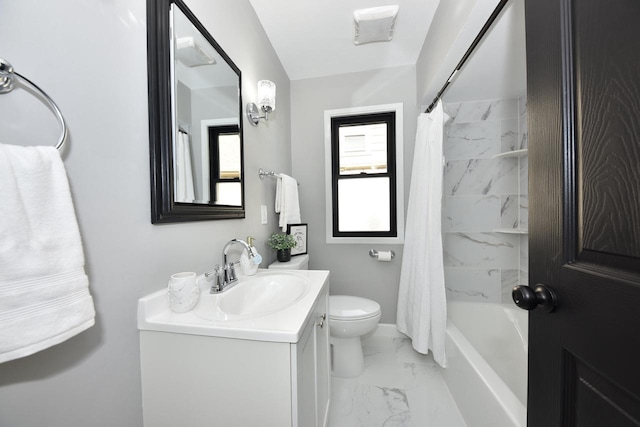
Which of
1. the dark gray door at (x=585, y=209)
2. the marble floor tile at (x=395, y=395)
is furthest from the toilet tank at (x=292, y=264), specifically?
the dark gray door at (x=585, y=209)

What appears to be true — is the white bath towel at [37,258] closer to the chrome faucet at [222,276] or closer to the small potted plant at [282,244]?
the chrome faucet at [222,276]

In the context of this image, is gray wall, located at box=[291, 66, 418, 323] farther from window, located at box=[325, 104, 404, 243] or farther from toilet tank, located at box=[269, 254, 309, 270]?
toilet tank, located at box=[269, 254, 309, 270]

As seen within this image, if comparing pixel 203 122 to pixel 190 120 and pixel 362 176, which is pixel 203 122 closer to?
pixel 190 120

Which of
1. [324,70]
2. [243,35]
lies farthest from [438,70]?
[243,35]

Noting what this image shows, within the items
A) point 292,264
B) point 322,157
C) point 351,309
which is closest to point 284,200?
point 292,264

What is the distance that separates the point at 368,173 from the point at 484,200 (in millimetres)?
987

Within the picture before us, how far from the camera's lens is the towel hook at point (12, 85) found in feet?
1.50

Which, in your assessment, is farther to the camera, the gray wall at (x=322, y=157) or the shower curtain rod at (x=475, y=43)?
the gray wall at (x=322, y=157)

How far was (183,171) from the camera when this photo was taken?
36.4 inches

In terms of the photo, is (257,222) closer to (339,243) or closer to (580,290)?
(339,243)

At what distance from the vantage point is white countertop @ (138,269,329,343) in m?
0.65

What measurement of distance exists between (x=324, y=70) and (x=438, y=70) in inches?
40.8

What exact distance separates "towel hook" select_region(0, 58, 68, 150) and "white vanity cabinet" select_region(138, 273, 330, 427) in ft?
1.81

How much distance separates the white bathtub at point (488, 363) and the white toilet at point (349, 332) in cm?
52
